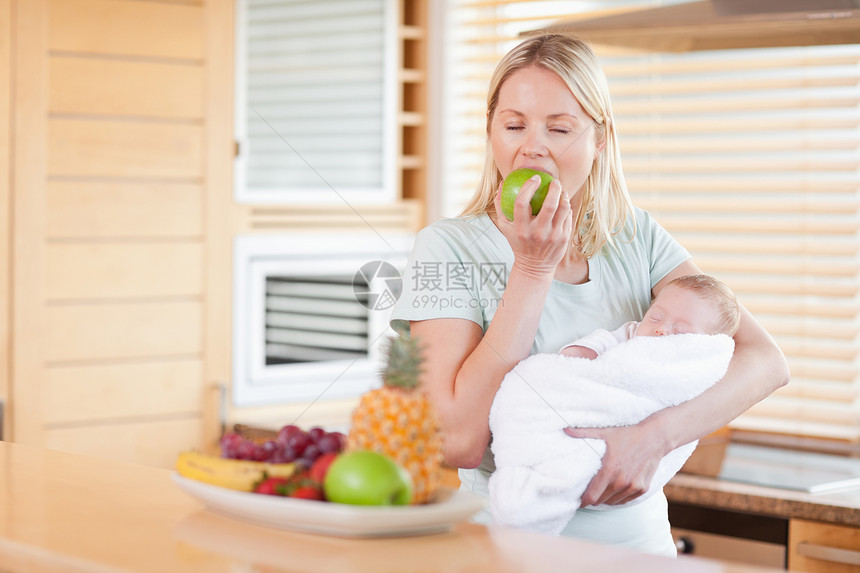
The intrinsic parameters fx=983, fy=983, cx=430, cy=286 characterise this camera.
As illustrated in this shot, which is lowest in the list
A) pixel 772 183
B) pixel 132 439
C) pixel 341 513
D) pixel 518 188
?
pixel 132 439

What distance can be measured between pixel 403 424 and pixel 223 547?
20 centimetres

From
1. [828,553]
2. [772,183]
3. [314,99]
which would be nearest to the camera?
[828,553]

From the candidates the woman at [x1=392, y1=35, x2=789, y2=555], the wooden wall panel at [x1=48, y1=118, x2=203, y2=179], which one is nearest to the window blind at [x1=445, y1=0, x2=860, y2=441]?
the wooden wall panel at [x1=48, y1=118, x2=203, y2=179]

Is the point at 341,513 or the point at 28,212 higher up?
the point at 28,212

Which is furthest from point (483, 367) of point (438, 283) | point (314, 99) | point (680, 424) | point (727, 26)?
point (314, 99)

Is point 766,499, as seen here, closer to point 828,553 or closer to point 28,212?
point 828,553

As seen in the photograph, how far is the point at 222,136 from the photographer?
2.79 metres

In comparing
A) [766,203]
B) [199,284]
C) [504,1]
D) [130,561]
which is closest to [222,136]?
[199,284]

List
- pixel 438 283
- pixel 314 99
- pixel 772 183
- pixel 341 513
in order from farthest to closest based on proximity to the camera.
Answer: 1. pixel 314 99
2. pixel 772 183
3. pixel 438 283
4. pixel 341 513

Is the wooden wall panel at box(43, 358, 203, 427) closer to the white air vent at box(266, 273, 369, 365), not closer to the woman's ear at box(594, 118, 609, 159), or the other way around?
the white air vent at box(266, 273, 369, 365)

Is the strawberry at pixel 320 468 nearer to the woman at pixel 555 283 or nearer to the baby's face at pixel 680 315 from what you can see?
the woman at pixel 555 283

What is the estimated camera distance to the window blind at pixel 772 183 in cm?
251

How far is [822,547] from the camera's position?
6.30ft

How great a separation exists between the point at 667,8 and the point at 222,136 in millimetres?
1434
